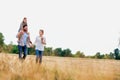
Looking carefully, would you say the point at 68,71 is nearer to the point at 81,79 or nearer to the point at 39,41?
the point at 81,79

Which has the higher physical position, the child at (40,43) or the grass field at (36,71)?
the child at (40,43)

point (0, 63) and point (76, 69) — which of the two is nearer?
point (0, 63)

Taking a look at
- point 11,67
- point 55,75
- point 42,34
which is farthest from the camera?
point 42,34

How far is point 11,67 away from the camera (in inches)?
463

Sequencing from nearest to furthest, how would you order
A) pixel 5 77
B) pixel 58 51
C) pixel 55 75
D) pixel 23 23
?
pixel 5 77 → pixel 55 75 → pixel 23 23 → pixel 58 51

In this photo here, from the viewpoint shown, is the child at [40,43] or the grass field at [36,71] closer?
the grass field at [36,71]

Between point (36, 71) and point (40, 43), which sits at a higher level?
point (40, 43)

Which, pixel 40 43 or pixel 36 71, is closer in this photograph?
pixel 36 71

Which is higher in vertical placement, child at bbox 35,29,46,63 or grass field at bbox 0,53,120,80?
child at bbox 35,29,46,63

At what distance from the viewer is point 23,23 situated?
16391 mm

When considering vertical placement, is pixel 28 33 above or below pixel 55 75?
above

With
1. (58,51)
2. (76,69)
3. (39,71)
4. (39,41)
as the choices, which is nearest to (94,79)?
(76,69)

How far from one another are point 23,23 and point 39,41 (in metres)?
1.33

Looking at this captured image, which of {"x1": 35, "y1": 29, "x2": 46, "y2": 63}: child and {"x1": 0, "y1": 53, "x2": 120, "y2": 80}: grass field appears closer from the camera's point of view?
{"x1": 0, "y1": 53, "x2": 120, "y2": 80}: grass field
